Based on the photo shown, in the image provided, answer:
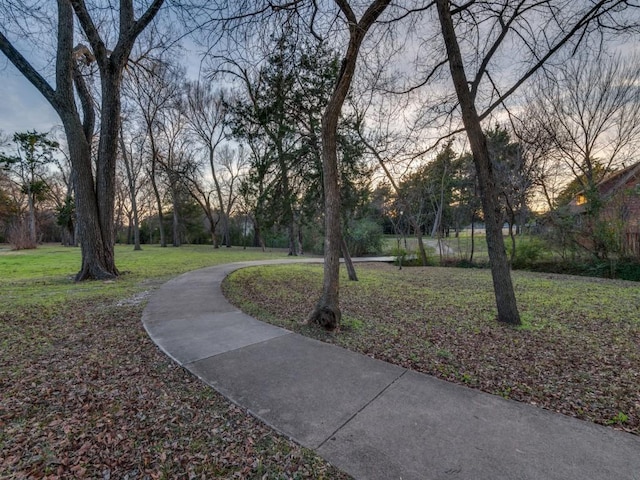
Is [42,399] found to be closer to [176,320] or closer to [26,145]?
[176,320]

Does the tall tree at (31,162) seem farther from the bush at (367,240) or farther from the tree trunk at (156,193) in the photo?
the bush at (367,240)

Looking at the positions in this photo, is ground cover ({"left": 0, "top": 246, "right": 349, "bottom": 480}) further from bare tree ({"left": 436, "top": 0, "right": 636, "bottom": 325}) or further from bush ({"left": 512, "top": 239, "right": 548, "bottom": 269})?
bush ({"left": 512, "top": 239, "right": 548, "bottom": 269})

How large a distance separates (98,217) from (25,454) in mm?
7474

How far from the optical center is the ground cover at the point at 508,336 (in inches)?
94.5

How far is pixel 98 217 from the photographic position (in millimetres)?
7473

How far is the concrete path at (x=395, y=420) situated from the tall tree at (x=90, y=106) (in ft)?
20.0

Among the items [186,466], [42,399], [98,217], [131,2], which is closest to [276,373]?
[186,466]

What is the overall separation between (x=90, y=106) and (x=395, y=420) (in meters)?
10.6

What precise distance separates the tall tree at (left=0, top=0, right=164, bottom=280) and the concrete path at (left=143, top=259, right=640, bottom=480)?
6082 mm

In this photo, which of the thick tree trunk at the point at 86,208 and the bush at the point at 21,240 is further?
the bush at the point at 21,240

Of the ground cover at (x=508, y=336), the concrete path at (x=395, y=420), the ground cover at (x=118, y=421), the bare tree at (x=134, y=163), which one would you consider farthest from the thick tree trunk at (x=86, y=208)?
the bare tree at (x=134, y=163)

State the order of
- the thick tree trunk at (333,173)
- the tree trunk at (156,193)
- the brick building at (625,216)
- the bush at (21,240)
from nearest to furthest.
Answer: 1. the thick tree trunk at (333,173)
2. the brick building at (625,216)
3. the bush at (21,240)
4. the tree trunk at (156,193)

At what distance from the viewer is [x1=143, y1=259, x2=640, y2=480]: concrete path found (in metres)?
1.51

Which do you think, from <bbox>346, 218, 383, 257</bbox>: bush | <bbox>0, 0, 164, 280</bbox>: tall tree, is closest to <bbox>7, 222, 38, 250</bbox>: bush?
<bbox>0, 0, 164, 280</bbox>: tall tree
